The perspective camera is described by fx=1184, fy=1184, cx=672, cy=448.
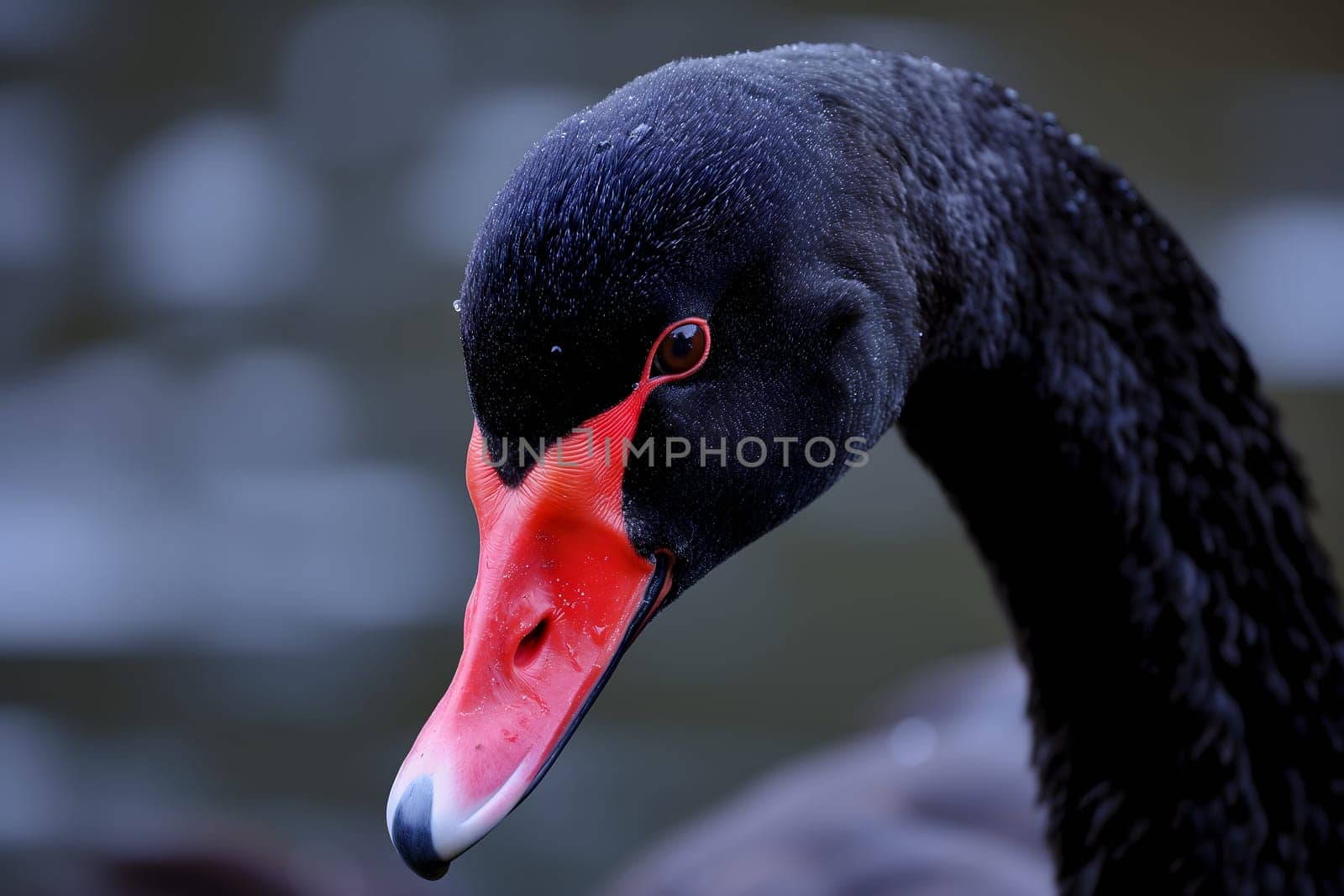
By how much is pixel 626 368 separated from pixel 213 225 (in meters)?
3.67

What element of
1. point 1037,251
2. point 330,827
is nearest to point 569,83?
point 330,827

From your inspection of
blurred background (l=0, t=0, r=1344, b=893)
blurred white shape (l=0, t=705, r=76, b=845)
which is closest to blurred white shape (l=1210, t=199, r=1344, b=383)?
blurred background (l=0, t=0, r=1344, b=893)

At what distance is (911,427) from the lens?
1.21 metres

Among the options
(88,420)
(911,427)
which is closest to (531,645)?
(911,427)

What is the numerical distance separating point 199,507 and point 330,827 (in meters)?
1.24

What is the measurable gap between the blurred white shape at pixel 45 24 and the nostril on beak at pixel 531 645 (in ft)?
13.2

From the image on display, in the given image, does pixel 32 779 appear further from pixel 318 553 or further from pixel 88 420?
pixel 88 420

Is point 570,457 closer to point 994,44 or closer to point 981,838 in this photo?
point 981,838

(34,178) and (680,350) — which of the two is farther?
(34,178)

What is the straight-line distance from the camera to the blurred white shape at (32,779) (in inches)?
140

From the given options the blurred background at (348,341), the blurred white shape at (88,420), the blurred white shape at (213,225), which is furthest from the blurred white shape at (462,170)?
the blurred white shape at (88,420)

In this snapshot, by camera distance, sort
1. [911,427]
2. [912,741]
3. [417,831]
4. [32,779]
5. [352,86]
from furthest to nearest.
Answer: [352,86] → [32,779] → [912,741] → [911,427] → [417,831]

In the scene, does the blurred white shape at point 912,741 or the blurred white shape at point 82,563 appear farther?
the blurred white shape at point 82,563

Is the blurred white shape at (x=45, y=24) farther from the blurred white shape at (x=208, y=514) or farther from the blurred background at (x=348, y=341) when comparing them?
the blurred white shape at (x=208, y=514)
